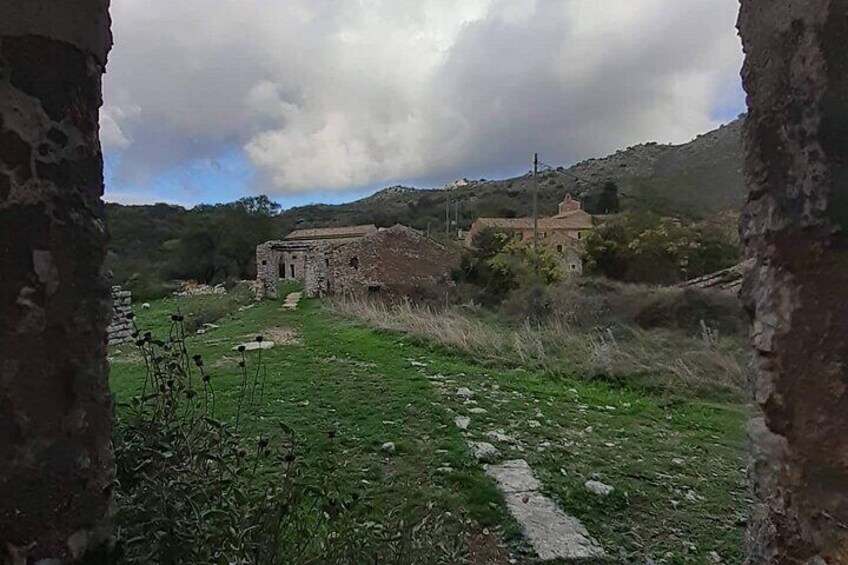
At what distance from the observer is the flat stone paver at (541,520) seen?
265 centimetres

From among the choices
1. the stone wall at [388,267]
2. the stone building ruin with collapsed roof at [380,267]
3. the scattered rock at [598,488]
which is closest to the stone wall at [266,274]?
the stone building ruin with collapsed roof at [380,267]

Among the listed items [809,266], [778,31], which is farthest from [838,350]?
[778,31]

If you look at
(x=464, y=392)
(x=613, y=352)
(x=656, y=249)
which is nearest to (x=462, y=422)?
(x=464, y=392)

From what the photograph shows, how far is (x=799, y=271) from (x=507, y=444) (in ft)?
9.52

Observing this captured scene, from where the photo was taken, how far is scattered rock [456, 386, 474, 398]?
5.54 m

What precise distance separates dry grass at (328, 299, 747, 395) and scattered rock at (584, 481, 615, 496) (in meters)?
2.40

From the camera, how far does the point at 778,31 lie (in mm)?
1545

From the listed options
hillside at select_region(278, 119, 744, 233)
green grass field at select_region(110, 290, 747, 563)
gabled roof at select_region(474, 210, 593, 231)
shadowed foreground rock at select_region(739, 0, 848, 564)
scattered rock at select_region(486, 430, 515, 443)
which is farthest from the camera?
gabled roof at select_region(474, 210, 593, 231)

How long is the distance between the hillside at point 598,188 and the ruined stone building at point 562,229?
2.24 metres

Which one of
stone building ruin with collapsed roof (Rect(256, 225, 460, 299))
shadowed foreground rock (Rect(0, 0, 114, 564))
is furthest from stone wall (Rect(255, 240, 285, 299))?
shadowed foreground rock (Rect(0, 0, 114, 564))

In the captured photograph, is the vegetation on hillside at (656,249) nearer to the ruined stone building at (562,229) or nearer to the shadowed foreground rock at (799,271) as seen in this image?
the ruined stone building at (562,229)

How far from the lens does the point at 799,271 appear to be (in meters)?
1.49

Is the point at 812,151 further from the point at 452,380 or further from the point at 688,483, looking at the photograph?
the point at 452,380

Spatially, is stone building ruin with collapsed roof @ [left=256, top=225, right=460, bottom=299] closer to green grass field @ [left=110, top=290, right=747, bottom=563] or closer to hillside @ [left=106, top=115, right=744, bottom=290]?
hillside @ [left=106, top=115, right=744, bottom=290]
